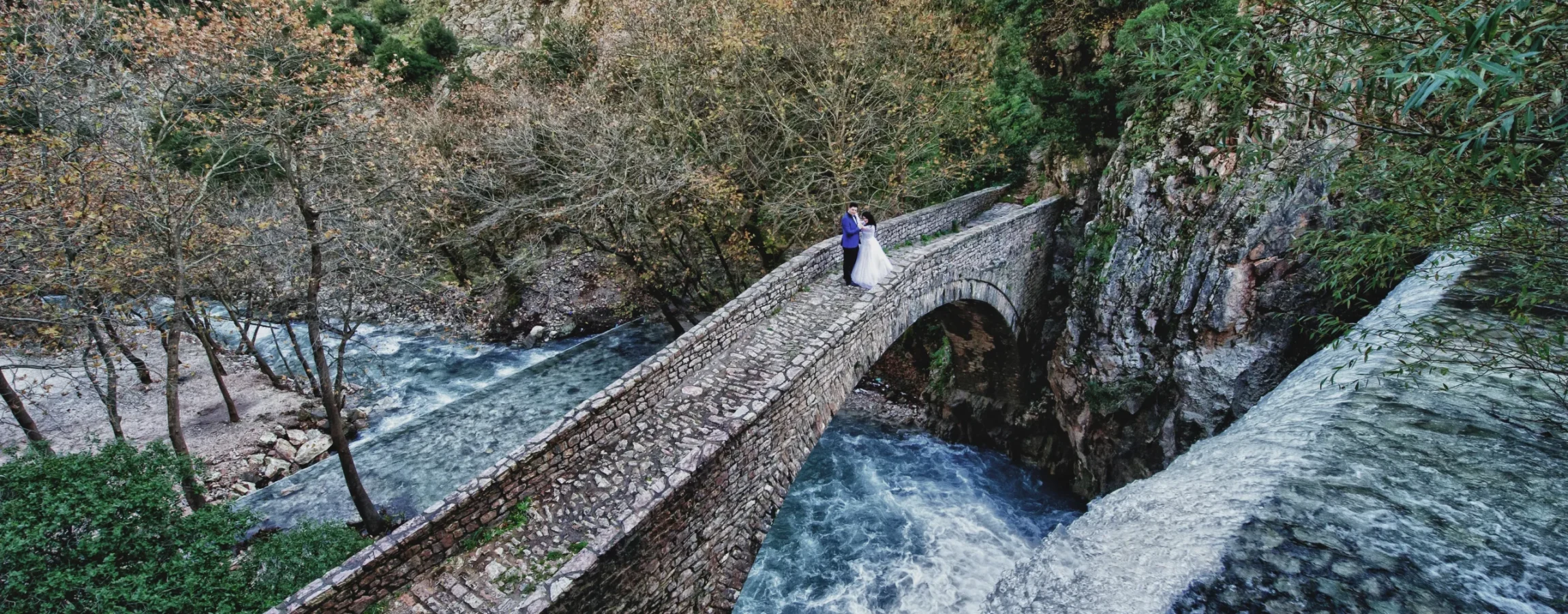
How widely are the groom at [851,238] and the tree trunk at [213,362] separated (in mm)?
11077

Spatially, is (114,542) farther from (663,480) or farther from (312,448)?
(312,448)

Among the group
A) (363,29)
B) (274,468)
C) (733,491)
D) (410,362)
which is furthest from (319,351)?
(363,29)

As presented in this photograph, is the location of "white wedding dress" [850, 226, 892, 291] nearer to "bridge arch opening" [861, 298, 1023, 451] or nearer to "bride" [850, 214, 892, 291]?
"bride" [850, 214, 892, 291]

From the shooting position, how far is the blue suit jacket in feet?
30.8

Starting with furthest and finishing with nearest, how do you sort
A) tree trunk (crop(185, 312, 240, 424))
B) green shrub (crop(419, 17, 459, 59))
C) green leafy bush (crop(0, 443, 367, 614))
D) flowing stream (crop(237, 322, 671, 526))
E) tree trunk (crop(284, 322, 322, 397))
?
green shrub (crop(419, 17, 459, 59)), tree trunk (crop(284, 322, 322, 397)), flowing stream (crop(237, 322, 671, 526)), tree trunk (crop(185, 312, 240, 424)), green leafy bush (crop(0, 443, 367, 614))

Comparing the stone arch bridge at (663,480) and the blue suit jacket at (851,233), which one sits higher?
the blue suit jacket at (851,233)

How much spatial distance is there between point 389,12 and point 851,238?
4193cm

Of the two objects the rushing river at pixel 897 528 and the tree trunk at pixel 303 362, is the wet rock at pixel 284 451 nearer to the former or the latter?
the tree trunk at pixel 303 362

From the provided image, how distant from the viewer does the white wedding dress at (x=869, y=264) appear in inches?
372

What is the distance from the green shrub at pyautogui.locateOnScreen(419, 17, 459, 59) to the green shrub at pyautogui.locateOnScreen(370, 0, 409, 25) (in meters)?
8.20

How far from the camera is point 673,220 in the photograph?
15.5 metres

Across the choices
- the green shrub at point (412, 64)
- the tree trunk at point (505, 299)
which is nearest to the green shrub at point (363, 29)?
the green shrub at point (412, 64)

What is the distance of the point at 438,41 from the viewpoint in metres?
31.6

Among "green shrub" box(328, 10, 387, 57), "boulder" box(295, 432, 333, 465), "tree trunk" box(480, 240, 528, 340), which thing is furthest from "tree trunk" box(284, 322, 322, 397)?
"green shrub" box(328, 10, 387, 57)
